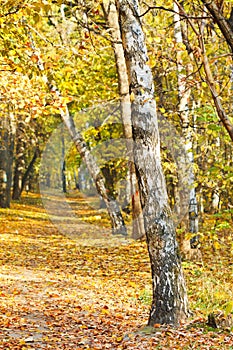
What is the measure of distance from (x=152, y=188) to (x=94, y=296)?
12.2 feet

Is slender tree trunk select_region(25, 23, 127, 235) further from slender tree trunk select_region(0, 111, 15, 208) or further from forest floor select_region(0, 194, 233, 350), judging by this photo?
slender tree trunk select_region(0, 111, 15, 208)

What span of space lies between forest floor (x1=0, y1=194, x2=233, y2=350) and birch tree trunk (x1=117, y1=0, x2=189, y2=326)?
1.10 feet

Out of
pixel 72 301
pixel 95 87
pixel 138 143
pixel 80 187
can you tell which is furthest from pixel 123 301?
pixel 80 187

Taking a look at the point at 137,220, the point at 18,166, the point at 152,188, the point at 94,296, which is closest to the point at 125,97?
the point at 137,220

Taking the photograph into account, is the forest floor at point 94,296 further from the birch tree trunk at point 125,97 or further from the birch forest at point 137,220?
the birch tree trunk at point 125,97

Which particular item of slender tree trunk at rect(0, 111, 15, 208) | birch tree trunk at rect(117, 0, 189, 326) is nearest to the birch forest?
birch tree trunk at rect(117, 0, 189, 326)

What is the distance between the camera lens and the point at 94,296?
30.3 ft

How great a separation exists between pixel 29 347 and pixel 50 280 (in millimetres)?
4884

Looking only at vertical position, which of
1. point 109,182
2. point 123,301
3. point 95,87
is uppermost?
point 95,87

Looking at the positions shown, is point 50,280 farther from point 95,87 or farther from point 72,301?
point 95,87

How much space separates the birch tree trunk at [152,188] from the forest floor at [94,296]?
335 millimetres

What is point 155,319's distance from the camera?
643cm

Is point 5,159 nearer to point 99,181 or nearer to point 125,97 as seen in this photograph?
point 99,181

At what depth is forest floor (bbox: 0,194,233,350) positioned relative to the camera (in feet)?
19.8
